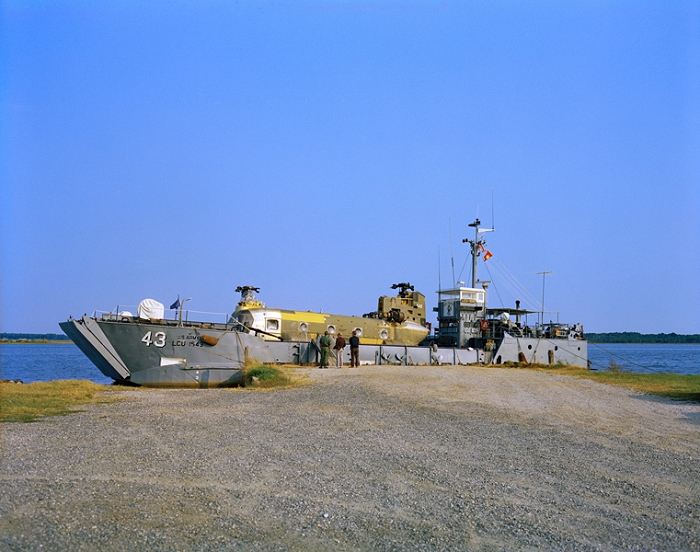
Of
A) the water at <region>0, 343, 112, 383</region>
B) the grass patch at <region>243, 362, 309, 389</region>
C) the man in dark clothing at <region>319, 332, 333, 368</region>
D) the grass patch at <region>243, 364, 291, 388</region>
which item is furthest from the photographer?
the water at <region>0, 343, 112, 383</region>

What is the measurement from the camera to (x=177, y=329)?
24.8 meters

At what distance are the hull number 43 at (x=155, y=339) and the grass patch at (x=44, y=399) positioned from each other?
4.05 metres

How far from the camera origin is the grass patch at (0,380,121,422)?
1354cm

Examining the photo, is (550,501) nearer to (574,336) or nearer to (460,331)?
(460,331)

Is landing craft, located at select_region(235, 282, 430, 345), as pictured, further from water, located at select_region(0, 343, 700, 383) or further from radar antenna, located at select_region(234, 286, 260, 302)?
water, located at select_region(0, 343, 700, 383)

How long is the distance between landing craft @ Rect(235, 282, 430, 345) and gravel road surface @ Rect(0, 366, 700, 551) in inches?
537

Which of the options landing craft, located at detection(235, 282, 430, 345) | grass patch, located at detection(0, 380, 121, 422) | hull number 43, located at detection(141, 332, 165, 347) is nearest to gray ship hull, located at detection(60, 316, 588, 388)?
hull number 43, located at detection(141, 332, 165, 347)

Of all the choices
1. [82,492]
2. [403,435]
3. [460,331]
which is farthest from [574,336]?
[82,492]

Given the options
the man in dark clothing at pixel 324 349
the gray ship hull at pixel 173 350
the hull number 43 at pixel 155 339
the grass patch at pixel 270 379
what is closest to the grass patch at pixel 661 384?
the man in dark clothing at pixel 324 349

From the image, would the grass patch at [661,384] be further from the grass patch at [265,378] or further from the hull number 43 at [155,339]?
the hull number 43 at [155,339]

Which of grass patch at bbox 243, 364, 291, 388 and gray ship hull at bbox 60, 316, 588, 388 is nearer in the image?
grass patch at bbox 243, 364, 291, 388

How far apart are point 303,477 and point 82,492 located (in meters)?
2.60

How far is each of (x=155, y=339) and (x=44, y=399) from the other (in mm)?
8226

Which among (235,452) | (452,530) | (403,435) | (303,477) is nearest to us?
(452,530)
